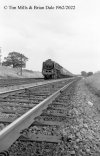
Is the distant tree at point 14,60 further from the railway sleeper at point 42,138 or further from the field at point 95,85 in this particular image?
the railway sleeper at point 42,138

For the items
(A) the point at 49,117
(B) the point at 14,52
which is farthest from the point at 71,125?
(B) the point at 14,52

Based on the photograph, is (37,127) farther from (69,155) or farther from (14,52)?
(14,52)

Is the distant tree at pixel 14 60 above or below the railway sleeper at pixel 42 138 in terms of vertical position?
above

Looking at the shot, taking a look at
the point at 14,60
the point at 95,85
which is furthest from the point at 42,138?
the point at 14,60

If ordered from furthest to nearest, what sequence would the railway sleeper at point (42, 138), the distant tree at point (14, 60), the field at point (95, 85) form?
the distant tree at point (14, 60)
the field at point (95, 85)
the railway sleeper at point (42, 138)

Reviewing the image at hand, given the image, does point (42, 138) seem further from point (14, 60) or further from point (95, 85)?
point (14, 60)

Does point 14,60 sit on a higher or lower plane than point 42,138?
higher

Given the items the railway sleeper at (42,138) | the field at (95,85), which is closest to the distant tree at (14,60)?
the field at (95,85)

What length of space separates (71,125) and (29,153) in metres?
1.83

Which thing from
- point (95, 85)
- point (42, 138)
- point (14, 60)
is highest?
point (14, 60)

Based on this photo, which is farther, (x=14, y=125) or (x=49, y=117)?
(x=49, y=117)

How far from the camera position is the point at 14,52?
3959 inches

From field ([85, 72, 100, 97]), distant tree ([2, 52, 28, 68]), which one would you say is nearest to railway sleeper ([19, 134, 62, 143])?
field ([85, 72, 100, 97])

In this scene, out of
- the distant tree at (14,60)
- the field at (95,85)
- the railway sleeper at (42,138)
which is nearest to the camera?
the railway sleeper at (42,138)
